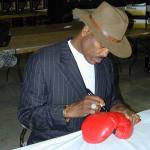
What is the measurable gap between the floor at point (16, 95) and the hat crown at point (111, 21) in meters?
1.79

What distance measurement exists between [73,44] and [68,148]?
21.0 inches

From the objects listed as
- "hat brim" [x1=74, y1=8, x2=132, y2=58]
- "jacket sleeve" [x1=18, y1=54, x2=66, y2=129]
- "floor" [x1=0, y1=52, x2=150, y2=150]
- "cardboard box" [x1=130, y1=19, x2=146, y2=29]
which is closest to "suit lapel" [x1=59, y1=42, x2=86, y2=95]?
"jacket sleeve" [x1=18, y1=54, x2=66, y2=129]

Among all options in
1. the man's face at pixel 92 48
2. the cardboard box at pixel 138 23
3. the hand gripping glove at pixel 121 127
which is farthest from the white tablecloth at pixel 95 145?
the cardboard box at pixel 138 23

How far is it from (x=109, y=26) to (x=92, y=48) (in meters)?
0.13

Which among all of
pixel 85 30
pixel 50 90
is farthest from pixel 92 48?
pixel 50 90

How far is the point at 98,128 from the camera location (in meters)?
1.49

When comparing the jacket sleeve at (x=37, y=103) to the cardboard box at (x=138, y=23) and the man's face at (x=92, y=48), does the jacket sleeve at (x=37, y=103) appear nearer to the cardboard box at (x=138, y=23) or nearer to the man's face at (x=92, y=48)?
the man's face at (x=92, y=48)

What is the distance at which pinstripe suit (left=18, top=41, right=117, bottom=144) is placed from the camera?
1684mm

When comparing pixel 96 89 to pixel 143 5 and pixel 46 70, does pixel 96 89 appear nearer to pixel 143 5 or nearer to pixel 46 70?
pixel 46 70

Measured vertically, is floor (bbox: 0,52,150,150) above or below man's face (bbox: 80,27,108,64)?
below

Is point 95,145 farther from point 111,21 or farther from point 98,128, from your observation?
point 111,21

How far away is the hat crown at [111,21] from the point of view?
1.61m

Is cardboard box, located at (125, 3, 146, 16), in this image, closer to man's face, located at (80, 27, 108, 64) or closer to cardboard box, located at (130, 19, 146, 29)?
cardboard box, located at (130, 19, 146, 29)

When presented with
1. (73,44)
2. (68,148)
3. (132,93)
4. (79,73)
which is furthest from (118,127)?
(132,93)
